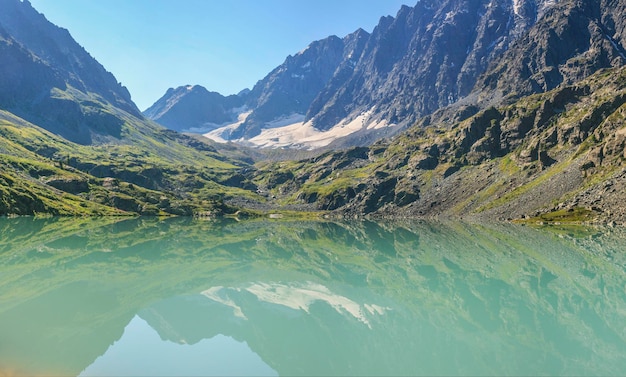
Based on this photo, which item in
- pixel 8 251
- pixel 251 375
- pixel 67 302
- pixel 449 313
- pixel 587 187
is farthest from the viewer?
pixel 587 187

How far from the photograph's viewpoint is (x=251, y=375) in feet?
72.3

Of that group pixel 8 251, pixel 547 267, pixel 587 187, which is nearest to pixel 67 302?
pixel 8 251

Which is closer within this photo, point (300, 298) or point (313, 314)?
point (313, 314)

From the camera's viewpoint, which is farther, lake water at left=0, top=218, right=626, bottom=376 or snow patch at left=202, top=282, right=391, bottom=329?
snow patch at left=202, top=282, right=391, bottom=329

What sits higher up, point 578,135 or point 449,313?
point 578,135

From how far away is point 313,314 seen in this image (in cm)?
3559

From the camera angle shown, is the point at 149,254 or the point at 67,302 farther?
the point at 149,254

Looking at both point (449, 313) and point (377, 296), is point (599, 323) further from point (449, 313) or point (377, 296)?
point (377, 296)

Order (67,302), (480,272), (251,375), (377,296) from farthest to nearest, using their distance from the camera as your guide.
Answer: (480,272)
(377,296)
(67,302)
(251,375)

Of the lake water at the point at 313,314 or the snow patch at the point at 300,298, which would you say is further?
Answer: the snow patch at the point at 300,298

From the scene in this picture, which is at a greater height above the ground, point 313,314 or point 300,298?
point 313,314

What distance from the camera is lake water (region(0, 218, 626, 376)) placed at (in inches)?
923

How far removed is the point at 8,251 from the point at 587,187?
529 ft

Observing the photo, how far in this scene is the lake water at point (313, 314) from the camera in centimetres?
2344
